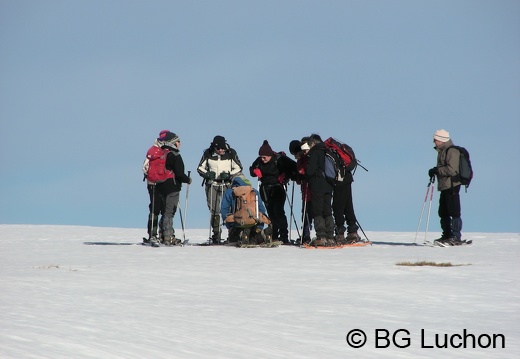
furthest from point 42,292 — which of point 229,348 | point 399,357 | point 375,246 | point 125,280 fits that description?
point 375,246

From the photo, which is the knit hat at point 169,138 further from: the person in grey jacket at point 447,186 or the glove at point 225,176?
the person in grey jacket at point 447,186

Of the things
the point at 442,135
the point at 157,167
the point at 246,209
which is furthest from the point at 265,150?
the point at 442,135

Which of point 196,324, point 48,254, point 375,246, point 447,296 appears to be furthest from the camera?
point 375,246

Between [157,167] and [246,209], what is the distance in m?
2.11

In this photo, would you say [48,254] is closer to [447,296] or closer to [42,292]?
[42,292]

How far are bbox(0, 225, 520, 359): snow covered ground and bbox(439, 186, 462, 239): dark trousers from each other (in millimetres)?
2839

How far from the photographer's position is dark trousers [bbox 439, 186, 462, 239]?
16.8m

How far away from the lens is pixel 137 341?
597 cm

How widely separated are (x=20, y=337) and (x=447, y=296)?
4.83 meters

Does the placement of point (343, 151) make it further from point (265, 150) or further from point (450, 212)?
point (450, 212)

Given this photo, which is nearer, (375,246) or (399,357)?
(399,357)

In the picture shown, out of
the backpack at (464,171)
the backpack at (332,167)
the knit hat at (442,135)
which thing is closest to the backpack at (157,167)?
the backpack at (332,167)

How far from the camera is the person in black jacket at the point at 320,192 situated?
1570 cm

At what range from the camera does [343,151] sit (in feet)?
53.6
